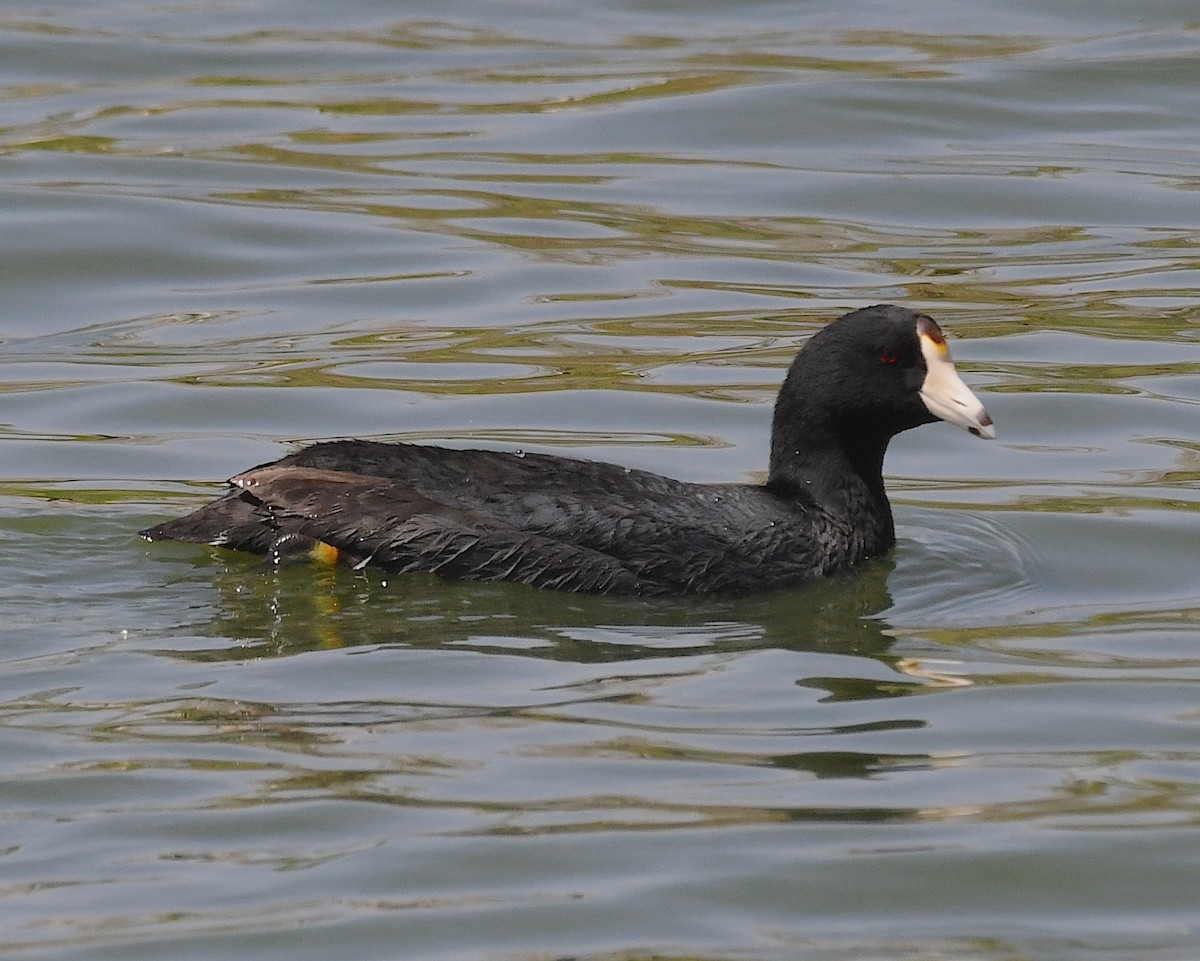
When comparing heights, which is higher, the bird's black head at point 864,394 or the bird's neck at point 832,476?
the bird's black head at point 864,394

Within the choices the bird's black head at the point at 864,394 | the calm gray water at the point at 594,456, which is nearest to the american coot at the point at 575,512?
the bird's black head at the point at 864,394

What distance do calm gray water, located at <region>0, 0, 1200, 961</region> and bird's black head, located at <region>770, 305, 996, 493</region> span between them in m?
0.47

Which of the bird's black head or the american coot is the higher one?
the bird's black head

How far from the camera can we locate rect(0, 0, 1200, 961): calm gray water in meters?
5.66

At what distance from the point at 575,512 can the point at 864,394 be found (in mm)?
1168

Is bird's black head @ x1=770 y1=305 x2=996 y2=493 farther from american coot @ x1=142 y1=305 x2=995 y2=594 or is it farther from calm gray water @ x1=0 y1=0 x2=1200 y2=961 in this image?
calm gray water @ x1=0 y1=0 x2=1200 y2=961

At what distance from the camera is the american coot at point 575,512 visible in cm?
807

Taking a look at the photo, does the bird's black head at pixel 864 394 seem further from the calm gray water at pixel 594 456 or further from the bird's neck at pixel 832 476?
the calm gray water at pixel 594 456

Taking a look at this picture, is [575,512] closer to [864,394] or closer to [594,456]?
[864,394]

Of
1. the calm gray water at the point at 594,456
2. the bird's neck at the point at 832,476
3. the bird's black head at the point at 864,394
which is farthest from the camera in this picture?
the bird's neck at the point at 832,476

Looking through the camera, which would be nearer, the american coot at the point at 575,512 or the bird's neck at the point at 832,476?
the american coot at the point at 575,512

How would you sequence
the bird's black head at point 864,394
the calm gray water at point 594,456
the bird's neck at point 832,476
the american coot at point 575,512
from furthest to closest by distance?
the bird's neck at point 832,476 < the bird's black head at point 864,394 < the american coot at point 575,512 < the calm gray water at point 594,456

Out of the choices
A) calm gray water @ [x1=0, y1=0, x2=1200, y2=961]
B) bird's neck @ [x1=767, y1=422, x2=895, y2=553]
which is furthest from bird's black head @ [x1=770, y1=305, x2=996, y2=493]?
calm gray water @ [x1=0, y1=0, x2=1200, y2=961]

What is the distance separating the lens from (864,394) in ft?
28.1
